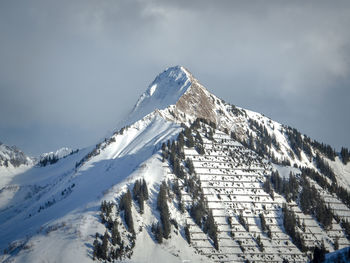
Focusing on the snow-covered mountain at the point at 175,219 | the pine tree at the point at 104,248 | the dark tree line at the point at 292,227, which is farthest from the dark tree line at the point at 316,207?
the pine tree at the point at 104,248

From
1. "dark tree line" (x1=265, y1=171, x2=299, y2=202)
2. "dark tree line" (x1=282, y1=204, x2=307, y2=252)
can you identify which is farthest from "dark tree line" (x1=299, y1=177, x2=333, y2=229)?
"dark tree line" (x1=282, y1=204, x2=307, y2=252)

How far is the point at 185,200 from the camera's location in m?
174

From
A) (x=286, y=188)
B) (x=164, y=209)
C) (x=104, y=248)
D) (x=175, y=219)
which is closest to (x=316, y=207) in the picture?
(x=286, y=188)

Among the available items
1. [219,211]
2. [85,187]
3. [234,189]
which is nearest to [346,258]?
[219,211]

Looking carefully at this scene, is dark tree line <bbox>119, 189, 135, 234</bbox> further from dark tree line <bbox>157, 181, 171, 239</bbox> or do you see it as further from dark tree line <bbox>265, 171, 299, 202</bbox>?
dark tree line <bbox>265, 171, 299, 202</bbox>

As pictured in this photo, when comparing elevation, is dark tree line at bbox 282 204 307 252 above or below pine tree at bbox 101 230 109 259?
above

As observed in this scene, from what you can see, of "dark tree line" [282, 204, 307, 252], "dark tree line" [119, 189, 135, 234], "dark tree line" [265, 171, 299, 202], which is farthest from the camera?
"dark tree line" [265, 171, 299, 202]

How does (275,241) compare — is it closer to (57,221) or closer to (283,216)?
(283,216)

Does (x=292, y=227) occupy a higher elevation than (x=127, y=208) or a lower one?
lower

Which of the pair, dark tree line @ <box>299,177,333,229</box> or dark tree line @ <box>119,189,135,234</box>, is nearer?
dark tree line @ <box>119,189,135,234</box>

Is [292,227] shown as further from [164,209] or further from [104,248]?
[104,248]

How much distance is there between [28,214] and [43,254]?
63.1 meters

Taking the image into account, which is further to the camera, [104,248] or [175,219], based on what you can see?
[175,219]

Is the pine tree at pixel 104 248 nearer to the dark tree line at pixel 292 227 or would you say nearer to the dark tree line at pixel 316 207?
the dark tree line at pixel 292 227
